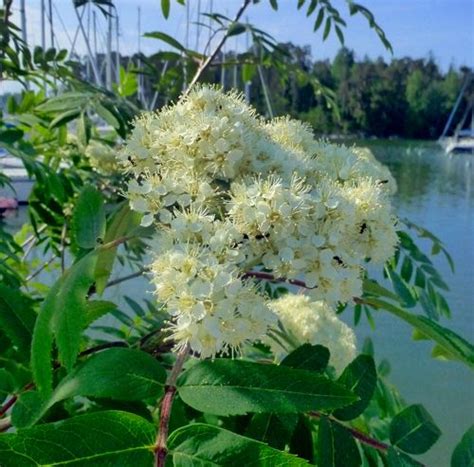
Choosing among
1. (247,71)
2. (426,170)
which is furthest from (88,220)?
(426,170)

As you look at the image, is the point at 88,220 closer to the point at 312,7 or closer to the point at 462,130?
the point at 312,7

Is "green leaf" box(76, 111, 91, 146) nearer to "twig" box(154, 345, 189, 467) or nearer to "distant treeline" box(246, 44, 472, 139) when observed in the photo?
"twig" box(154, 345, 189, 467)

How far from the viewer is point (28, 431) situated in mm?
474

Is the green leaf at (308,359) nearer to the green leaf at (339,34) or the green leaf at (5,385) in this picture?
the green leaf at (5,385)

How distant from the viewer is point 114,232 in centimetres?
85

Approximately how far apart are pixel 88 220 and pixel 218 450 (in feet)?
Answer: 1.22

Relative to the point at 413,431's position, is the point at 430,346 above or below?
below

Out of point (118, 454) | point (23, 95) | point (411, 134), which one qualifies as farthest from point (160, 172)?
point (411, 134)

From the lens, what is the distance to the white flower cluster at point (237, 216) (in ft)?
1.98

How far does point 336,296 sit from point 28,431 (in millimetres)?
318

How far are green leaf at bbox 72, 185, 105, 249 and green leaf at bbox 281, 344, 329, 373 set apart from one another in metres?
0.24

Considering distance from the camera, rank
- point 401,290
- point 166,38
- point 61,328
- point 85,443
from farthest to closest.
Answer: point 166,38 → point 401,290 → point 61,328 → point 85,443

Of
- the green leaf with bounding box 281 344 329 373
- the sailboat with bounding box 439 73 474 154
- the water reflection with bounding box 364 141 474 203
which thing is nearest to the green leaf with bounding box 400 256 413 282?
the green leaf with bounding box 281 344 329 373

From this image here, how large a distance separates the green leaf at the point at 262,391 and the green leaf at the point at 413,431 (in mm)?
208
